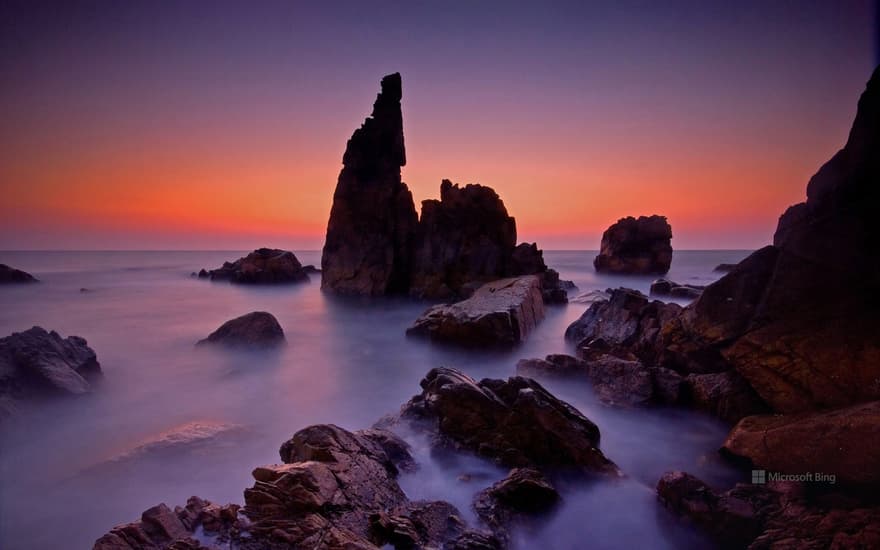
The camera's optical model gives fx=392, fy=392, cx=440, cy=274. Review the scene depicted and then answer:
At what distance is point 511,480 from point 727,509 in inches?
80.6

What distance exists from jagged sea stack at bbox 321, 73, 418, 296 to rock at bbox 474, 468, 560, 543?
2101cm

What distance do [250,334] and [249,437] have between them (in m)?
5.83

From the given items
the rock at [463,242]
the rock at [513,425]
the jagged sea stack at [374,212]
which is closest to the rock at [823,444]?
the rock at [513,425]

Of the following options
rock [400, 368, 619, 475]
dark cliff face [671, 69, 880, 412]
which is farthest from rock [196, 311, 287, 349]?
dark cliff face [671, 69, 880, 412]

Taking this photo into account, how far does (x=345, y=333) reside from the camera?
1513 cm

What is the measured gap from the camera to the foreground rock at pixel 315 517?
2.97 meters

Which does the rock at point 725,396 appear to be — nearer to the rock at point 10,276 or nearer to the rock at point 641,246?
the rock at point 641,246

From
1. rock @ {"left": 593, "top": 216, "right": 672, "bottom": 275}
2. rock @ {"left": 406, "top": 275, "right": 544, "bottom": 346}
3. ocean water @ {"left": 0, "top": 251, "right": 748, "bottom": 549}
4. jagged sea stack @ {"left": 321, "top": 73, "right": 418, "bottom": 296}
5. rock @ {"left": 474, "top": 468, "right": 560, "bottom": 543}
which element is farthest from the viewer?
rock @ {"left": 593, "top": 216, "right": 672, "bottom": 275}

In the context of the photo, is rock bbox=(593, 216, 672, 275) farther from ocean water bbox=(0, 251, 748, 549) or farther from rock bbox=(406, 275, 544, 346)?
ocean water bbox=(0, 251, 748, 549)

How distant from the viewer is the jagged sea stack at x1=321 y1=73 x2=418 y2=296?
25.3 m

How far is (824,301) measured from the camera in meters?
5.24

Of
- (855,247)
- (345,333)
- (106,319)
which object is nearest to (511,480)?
(855,247)

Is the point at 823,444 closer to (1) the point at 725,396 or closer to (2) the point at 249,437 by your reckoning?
(1) the point at 725,396

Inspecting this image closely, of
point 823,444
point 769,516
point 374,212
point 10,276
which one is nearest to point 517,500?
point 769,516
